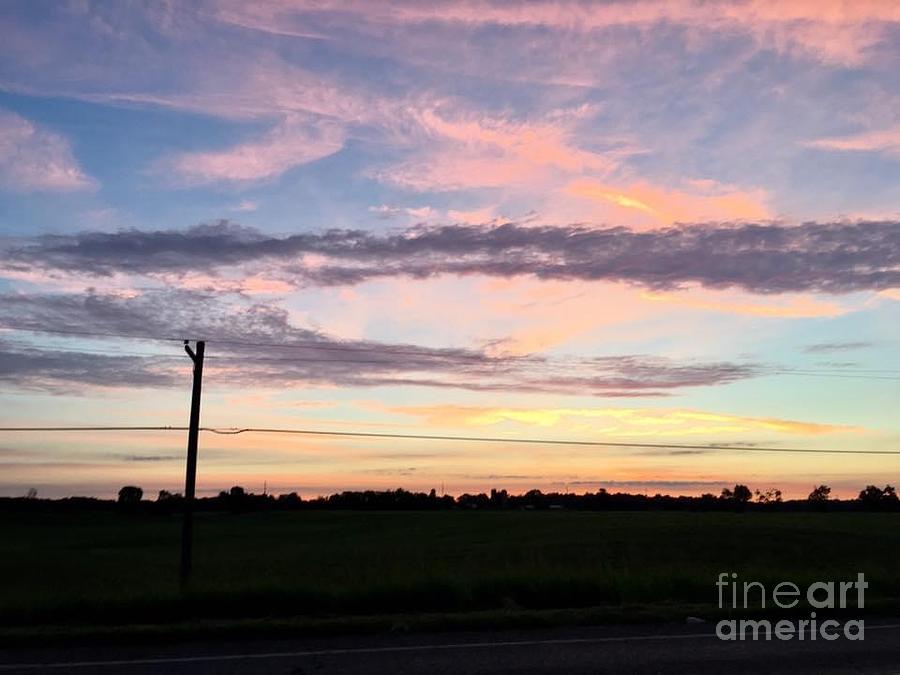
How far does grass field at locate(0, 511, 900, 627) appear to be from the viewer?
1388cm

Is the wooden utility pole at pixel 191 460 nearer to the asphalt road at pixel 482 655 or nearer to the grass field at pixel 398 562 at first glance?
the grass field at pixel 398 562

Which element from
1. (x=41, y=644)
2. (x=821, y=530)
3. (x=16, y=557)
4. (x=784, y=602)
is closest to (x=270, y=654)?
(x=41, y=644)

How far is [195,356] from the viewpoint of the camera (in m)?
19.6

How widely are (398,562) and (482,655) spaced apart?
112 feet

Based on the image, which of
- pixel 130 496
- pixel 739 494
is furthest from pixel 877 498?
pixel 130 496

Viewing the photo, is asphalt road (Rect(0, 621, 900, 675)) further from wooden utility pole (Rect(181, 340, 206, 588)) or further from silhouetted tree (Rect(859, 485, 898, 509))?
silhouetted tree (Rect(859, 485, 898, 509))

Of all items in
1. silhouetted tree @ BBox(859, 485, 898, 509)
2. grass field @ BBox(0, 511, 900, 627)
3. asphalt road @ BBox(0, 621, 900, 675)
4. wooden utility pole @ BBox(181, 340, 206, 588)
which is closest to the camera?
asphalt road @ BBox(0, 621, 900, 675)

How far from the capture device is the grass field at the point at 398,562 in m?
13.9

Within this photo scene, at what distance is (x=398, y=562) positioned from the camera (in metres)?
43.5

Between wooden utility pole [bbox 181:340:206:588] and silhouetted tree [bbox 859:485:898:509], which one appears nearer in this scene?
wooden utility pole [bbox 181:340:206:588]

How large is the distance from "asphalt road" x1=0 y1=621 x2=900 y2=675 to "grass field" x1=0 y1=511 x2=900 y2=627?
2417 millimetres

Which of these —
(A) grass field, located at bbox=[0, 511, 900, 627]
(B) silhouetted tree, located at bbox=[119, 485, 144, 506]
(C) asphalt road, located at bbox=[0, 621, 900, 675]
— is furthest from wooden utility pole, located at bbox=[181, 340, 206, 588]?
(B) silhouetted tree, located at bbox=[119, 485, 144, 506]

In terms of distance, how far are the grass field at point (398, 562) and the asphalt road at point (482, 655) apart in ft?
7.93

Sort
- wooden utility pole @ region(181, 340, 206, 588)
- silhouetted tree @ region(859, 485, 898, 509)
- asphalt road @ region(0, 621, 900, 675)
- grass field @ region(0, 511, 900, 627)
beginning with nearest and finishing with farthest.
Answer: asphalt road @ region(0, 621, 900, 675), grass field @ region(0, 511, 900, 627), wooden utility pole @ region(181, 340, 206, 588), silhouetted tree @ region(859, 485, 898, 509)
